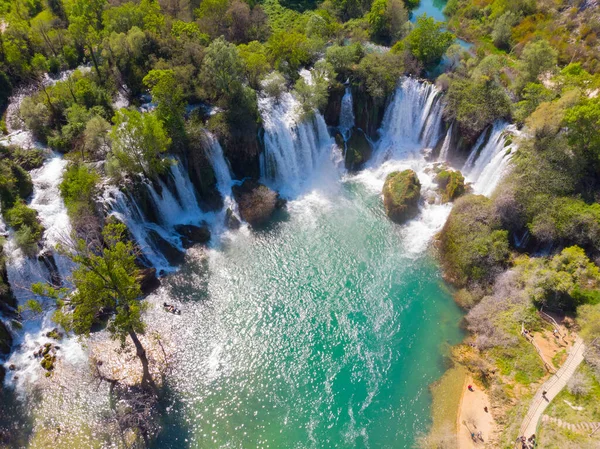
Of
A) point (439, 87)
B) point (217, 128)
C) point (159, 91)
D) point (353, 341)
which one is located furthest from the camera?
point (439, 87)

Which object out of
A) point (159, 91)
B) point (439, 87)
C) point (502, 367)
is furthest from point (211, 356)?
point (439, 87)

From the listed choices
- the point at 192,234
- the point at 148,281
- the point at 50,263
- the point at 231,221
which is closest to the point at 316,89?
the point at 231,221

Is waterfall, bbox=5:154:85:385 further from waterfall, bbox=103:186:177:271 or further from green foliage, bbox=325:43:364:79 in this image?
green foliage, bbox=325:43:364:79

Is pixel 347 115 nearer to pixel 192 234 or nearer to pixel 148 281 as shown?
pixel 192 234

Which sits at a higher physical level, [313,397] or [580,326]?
[580,326]

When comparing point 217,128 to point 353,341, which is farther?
point 217,128

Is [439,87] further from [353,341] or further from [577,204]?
[353,341]
